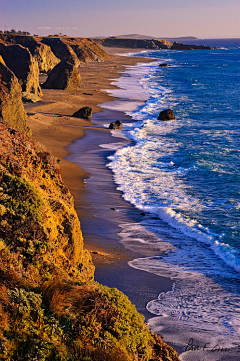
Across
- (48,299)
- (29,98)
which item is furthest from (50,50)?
(48,299)

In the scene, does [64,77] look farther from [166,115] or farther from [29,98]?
[166,115]

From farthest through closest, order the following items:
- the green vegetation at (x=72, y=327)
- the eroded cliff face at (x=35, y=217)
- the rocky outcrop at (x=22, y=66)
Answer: the rocky outcrop at (x=22, y=66)
the eroded cliff face at (x=35, y=217)
the green vegetation at (x=72, y=327)

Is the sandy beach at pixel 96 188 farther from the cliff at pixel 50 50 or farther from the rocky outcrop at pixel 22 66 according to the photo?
the cliff at pixel 50 50

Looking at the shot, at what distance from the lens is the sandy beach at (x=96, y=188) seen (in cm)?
741

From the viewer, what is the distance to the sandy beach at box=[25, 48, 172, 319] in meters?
7.41

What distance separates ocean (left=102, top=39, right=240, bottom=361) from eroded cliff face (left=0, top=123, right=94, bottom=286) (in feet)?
7.16

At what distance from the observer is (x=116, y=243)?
9.06 metres

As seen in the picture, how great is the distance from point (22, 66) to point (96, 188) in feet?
68.4

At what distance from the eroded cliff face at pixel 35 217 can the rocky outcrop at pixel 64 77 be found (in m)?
30.5

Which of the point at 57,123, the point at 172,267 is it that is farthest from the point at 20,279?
the point at 57,123
